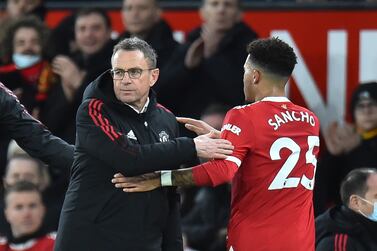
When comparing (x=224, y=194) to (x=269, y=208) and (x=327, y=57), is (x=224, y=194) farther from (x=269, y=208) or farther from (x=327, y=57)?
(x=269, y=208)

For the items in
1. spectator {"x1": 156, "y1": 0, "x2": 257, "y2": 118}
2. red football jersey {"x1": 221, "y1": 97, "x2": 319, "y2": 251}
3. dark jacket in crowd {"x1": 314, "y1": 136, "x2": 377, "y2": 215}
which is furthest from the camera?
spectator {"x1": 156, "y1": 0, "x2": 257, "y2": 118}

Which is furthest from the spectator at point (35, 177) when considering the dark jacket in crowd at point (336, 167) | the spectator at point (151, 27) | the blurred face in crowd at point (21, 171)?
the dark jacket in crowd at point (336, 167)

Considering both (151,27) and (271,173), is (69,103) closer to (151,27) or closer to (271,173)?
(151,27)

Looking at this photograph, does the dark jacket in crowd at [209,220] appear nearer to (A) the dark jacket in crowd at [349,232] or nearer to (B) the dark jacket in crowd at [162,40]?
(B) the dark jacket in crowd at [162,40]

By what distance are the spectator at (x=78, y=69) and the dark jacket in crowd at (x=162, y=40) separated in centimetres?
39

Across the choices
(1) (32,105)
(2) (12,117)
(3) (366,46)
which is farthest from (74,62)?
(2) (12,117)

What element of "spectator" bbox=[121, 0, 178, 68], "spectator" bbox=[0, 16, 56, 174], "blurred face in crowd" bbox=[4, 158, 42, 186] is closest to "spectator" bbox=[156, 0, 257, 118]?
"spectator" bbox=[121, 0, 178, 68]

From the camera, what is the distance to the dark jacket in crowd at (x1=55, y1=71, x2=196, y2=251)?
5.67 metres

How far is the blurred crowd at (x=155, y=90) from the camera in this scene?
8422mm

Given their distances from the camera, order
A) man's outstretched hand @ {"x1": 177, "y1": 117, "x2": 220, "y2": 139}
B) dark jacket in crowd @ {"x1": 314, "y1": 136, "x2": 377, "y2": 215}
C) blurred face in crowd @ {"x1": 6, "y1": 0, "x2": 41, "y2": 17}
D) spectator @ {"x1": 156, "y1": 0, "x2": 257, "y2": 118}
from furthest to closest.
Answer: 1. blurred face in crowd @ {"x1": 6, "y1": 0, "x2": 41, "y2": 17}
2. spectator @ {"x1": 156, "y1": 0, "x2": 257, "y2": 118}
3. dark jacket in crowd @ {"x1": 314, "y1": 136, "x2": 377, "y2": 215}
4. man's outstretched hand @ {"x1": 177, "y1": 117, "x2": 220, "y2": 139}

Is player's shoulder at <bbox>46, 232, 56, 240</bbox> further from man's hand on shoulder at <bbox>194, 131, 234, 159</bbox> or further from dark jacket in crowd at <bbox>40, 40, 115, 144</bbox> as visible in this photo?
man's hand on shoulder at <bbox>194, 131, 234, 159</bbox>

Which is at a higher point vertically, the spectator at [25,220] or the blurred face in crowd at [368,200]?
the blurred face in crowd at [368,200]

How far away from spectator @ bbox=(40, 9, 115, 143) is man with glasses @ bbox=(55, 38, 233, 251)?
3.08 metres

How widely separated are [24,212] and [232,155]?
2.55m
